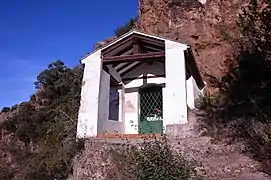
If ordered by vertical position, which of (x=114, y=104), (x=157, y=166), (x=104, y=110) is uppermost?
(x=114, y=104)

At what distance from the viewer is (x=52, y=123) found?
1666 cm

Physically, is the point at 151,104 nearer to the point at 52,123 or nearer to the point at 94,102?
the point at 94,102

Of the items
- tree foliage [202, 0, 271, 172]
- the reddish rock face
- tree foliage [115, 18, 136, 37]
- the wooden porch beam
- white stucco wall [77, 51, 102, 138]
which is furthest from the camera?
tree foliage [115, 18, 136, 37]

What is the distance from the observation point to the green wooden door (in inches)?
544

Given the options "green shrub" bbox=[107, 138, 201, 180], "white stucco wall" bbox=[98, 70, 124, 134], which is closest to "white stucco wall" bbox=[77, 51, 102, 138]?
"white stucco wall" bbox=[98, 70, 124, 134]

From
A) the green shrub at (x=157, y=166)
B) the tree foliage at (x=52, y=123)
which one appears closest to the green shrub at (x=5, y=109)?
the tree foliage at (x=52, y=123)

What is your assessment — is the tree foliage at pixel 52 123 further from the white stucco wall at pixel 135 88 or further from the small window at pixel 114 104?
the white stucco wall at pixel 135 88

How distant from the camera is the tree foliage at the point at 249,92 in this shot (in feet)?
25.1

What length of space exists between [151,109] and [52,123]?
5894mm

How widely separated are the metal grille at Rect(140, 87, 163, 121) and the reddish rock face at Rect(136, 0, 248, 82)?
4908mm

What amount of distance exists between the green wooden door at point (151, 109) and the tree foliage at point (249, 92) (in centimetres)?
207

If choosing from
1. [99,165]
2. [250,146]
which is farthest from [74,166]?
[250,146]

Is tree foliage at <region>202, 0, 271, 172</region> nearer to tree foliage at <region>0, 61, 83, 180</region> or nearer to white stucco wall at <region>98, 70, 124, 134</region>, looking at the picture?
white stucco wall at <region>98, 70, 124, 134</region>

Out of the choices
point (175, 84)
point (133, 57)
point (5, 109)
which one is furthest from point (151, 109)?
point (5, 109)
